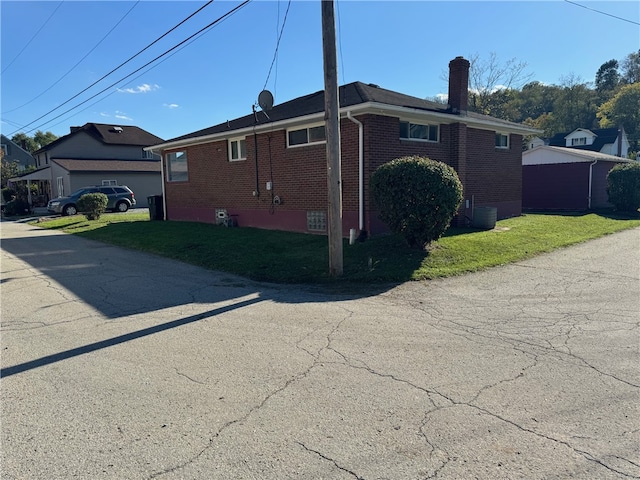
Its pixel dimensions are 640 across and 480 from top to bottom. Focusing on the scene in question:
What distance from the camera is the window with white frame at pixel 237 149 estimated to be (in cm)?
1526

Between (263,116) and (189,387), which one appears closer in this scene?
(189,387)

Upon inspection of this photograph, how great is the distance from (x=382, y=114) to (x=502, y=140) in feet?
23.9

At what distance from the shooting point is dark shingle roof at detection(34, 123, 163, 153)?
3831 centimetres

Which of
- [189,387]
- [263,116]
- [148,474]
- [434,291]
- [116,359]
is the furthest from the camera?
[263,116]

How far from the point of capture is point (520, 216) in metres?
16.9

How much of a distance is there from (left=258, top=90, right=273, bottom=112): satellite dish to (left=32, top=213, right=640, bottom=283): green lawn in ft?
12.0

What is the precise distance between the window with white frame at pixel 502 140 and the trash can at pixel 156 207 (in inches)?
579

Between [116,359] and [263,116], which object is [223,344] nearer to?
[116,359]

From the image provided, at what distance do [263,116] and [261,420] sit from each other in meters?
12.6

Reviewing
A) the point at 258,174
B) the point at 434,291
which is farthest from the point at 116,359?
the point at 258,174

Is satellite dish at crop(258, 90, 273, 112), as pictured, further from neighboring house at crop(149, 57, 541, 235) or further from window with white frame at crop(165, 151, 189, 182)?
window with white frame at crop(165, 151, 189, 182)

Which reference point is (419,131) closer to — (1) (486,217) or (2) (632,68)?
(1) (486,217)

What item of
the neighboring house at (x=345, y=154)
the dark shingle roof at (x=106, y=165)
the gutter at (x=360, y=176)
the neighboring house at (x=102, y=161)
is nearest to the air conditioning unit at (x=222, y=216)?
the neighboring house at (x=345, y=154)

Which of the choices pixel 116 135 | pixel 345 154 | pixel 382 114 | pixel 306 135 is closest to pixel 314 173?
pixel 306 135
